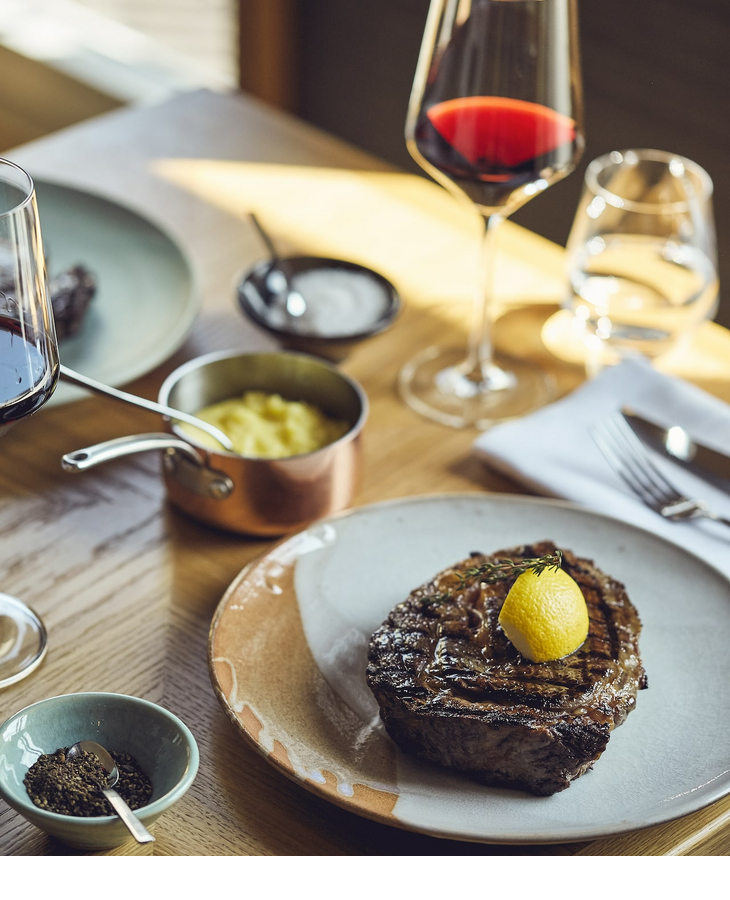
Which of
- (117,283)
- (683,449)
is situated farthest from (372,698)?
(117,283)

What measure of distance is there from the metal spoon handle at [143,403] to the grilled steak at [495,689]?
0.32 m

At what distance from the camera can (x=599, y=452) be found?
137 cm

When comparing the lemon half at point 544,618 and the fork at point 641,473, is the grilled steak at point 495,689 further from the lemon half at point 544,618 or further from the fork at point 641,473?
the fork at point 641,473

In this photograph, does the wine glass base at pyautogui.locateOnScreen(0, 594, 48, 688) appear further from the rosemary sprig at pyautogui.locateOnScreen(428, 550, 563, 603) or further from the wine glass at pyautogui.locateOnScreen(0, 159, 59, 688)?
the rosemary sprig at pyautogui.locateOnScreen(428, 550, 563, 603)

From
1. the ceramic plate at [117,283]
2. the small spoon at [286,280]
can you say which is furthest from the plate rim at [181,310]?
the small spoon at [286,280]

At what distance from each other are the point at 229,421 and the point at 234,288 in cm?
48

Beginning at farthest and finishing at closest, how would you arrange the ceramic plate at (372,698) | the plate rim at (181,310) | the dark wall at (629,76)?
the dark wall at (629,76), the plate rim at (181,310), the ceramic plate at (372,698)

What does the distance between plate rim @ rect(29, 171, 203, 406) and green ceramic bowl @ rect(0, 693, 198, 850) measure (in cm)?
57

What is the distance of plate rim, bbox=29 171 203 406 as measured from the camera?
4.62ft

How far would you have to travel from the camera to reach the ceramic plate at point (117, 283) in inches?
58.1

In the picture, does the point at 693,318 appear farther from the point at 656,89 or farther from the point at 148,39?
the point at 148,39

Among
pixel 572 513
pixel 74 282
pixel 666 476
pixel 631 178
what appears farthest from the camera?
pixel 631 178

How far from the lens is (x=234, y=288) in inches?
66.4

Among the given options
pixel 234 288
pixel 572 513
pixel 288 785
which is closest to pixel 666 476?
pixel 572 513
